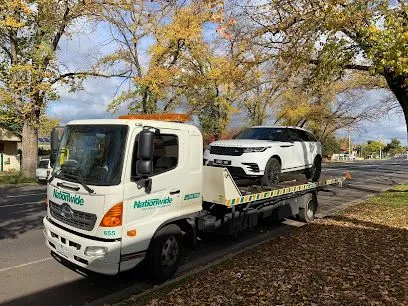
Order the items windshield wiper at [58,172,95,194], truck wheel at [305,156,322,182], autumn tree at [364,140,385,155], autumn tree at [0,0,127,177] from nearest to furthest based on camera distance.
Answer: windshield wiper at [58,172,95,194] → truck wheel at [305,156,322,182] → autumn tree at [0,0,127,177] → autumn tree at [364,140,385,155]

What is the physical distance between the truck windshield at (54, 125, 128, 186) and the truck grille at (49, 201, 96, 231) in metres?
0.41

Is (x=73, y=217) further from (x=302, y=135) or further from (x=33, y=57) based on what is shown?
(x=33, y=57)

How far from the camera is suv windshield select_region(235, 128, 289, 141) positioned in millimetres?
10675

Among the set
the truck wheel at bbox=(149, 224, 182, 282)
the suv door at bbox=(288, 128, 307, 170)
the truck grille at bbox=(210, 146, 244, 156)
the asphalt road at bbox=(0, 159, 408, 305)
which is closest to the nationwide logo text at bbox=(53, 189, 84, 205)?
the truck wheel at bbox=(149, 224, 182, 282)

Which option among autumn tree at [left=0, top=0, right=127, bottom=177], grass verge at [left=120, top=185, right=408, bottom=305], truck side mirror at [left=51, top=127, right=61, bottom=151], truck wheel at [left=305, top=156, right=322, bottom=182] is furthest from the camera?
autumn tree at [left=0, top=0, right=127, bottom=177]

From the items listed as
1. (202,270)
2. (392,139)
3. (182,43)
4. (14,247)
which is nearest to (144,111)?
(182,43)

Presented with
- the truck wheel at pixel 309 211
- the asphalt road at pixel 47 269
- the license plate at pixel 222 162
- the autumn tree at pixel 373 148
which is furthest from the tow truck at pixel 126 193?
the autumn tree at pixel 373 148

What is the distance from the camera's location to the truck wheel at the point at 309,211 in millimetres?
10766

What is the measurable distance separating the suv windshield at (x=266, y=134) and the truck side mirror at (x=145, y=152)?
567cm

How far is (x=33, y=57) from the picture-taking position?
22594 mm

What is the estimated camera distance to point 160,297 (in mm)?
5395

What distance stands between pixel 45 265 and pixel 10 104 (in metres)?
18.8

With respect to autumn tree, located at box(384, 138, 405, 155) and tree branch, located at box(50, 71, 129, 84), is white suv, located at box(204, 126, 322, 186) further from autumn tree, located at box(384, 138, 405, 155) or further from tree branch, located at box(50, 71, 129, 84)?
autumn tree, located at box(384, 138, 405, 155)

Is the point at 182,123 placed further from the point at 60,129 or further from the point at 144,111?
the point at 144,111
